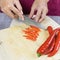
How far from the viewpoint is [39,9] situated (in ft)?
3.69

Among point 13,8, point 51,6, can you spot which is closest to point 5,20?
point 13,8

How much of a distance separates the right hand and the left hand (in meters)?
0.07

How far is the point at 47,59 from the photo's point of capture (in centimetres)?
94

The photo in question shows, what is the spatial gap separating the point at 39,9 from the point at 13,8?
0.42 feet

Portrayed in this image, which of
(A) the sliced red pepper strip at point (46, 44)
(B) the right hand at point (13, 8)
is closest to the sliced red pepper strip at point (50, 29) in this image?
(A) the sliced red pepper strip at point (46, 44)

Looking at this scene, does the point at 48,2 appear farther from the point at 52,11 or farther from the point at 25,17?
the point at 25,17

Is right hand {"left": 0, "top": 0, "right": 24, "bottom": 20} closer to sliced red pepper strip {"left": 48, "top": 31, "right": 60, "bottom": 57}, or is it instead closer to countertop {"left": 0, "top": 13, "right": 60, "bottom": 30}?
countertop {"left": 0, "top": 13, "right": 60, "bottom": 30}

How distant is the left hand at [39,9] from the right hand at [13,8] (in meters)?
0.07

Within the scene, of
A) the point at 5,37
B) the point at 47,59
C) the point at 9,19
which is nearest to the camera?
the point at 47,59

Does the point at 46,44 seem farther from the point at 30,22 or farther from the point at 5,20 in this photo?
the point at 5,20

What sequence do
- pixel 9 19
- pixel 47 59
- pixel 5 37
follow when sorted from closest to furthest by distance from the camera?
pixel 47 59, pixel 5 37, pixel 9 19

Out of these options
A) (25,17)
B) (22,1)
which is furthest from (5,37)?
(22,1)

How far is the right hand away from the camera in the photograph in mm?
1103

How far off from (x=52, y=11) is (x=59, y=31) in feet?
0.91
